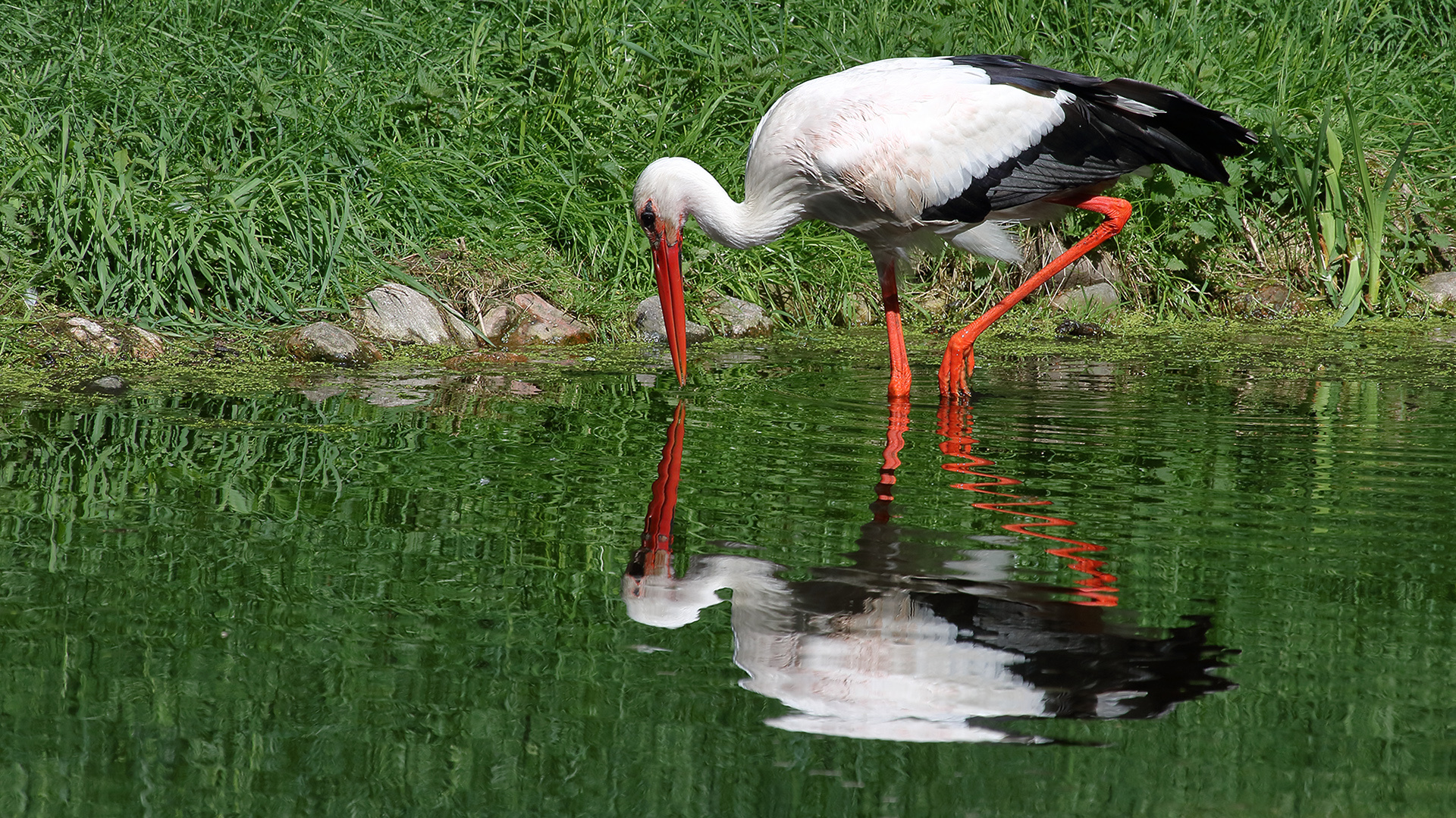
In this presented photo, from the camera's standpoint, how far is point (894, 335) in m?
5.58

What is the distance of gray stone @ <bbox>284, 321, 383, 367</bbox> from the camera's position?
598 cm

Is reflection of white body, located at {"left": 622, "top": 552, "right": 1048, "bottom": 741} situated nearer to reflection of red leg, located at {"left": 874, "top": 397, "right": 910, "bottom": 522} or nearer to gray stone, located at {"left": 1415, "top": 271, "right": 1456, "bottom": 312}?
reflection of red leg, located at {"left": 874, "top": 397, "right": 910, "bottom": 522}

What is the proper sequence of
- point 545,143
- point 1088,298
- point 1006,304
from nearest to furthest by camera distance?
point 1006,304 < point 545,143 < point 1088,298

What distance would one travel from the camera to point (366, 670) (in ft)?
A: 7.82

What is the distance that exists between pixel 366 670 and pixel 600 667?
38 cm

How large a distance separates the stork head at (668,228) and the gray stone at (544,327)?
128 cm

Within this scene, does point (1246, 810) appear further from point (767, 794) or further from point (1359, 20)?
point (1359, 20)

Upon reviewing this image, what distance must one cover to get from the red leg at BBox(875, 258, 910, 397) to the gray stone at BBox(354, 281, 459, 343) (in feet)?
6.44

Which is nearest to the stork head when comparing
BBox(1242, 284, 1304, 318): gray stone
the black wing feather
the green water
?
the green water

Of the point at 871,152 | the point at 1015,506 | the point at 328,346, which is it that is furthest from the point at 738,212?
the point at 1015,506

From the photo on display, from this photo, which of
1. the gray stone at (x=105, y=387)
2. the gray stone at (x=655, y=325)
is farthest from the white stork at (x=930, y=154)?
the gray stone at (x=105, y=387)

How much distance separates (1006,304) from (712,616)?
333cm

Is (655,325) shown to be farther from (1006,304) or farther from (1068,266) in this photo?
(1068,266)

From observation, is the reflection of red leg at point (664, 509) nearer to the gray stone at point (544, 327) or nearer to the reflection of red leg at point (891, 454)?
the reflection of red leg at point (891, 454)
